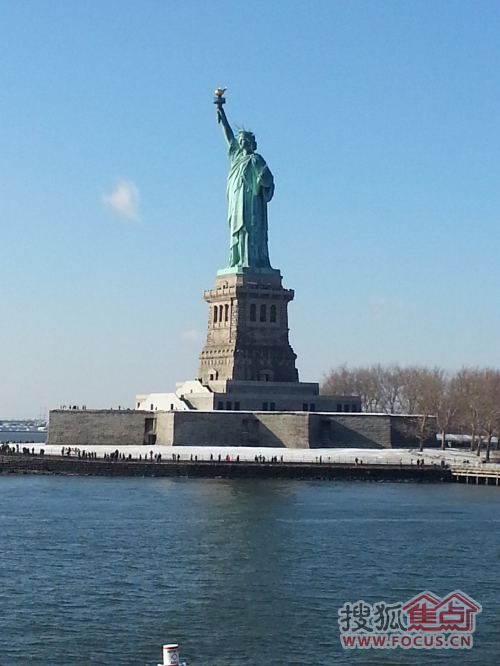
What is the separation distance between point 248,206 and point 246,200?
432 millimetres

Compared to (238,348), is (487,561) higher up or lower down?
lower down

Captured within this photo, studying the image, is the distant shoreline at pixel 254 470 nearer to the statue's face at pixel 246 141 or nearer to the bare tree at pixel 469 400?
the bare tree at pixel 469 400

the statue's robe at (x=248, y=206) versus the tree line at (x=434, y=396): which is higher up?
the statue's robe at (x=248, y=206)

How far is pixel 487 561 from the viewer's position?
138 feet

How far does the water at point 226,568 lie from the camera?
29.8 m

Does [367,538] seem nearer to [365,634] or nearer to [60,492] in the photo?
[365,634]

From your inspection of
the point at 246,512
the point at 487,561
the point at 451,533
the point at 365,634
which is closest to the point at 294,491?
the point at 246,512

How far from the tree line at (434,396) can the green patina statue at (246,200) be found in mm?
14832

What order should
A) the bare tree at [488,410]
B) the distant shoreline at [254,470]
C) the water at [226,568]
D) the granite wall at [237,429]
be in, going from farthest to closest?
1. the bare tree at [488,410]
2. the granite wall at [237,429]
3. the distant shoreline at [254,470]
4. the water at [226,568]

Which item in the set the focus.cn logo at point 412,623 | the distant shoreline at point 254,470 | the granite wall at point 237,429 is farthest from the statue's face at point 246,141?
the focus.cn logo at point 412,623

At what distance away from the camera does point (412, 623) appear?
31.8m

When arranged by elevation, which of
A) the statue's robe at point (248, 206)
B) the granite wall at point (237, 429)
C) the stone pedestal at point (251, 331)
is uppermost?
the statue's robe at point (248, 206)

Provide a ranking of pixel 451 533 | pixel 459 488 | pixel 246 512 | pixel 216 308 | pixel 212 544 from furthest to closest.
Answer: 1. pixel 216 308
2. pixel 459 488
3. pixel 246 512
4. pixel 451 533
5. pixel 212 544

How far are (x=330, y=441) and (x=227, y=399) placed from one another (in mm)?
7148
